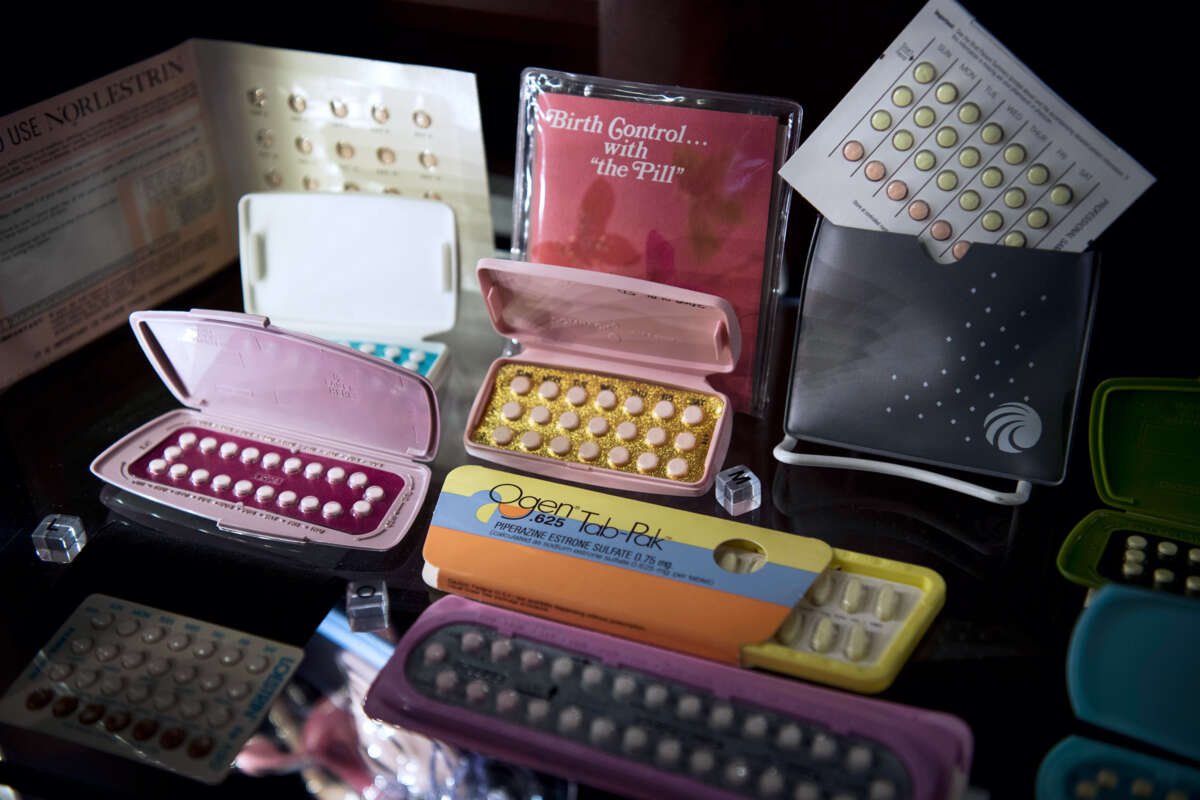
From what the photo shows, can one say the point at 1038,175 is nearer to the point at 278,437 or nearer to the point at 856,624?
the point at 856,624

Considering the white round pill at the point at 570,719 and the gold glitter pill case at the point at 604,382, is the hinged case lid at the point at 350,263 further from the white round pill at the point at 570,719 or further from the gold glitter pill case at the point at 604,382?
the white round pill at the point at 570,719

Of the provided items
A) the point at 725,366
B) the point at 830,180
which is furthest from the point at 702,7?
the point at 725,366

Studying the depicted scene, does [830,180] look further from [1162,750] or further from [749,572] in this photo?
[1162,750]

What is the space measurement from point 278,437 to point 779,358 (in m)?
0.50

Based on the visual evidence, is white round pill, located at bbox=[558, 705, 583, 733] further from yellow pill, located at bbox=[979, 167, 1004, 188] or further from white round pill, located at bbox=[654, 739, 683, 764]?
yellow pill, located at bbox=[979, 167, 1004, 188]

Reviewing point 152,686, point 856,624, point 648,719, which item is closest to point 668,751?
point 648,719

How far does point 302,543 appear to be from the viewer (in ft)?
2.89

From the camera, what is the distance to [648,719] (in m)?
0.72

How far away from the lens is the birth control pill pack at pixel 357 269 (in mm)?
1032

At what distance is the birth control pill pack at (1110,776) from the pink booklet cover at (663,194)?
42 cm

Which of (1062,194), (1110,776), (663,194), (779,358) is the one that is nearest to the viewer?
(1110,776)

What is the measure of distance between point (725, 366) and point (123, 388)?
2.03ft

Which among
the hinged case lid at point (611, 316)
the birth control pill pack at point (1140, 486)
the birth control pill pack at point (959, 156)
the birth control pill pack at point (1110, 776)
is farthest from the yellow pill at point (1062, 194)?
the birth control pill pack at point (1110, 776)

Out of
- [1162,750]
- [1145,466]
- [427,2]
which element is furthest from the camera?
[427,2]
